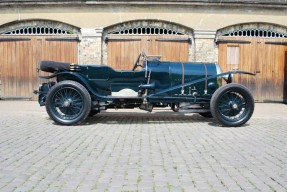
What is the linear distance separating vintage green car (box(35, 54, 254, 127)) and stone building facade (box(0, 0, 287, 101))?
560 centimetres

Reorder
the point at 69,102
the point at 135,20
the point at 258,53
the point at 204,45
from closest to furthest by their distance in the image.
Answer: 1. the point at 69,102
2. the point at 135,20
3. the point at 204,45
4. the point at 258,53

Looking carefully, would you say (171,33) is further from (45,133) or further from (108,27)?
(45,133)

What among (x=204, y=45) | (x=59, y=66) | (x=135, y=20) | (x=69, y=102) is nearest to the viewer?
(x=69, y=102)

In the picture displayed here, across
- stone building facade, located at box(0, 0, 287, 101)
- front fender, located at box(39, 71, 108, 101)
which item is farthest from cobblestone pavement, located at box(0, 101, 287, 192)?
stone building facade, located at box(0, 0, 287, 101)

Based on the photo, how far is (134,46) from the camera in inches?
531

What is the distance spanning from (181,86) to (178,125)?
32.5 inches

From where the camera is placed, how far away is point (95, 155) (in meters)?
4.92

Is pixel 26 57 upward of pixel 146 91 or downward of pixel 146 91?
upward

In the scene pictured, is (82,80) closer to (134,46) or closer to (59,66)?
(59,66)

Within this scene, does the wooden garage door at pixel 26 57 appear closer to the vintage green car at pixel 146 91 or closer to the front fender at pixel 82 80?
the vintage green car at pixel 146 91

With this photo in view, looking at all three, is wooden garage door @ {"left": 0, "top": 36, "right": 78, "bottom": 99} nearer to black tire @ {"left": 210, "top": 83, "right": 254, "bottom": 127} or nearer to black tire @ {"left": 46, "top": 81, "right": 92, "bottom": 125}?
black tire @ {"left": 46, "top": 81, "right": 92, "bottom": 125}

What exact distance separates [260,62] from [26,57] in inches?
336

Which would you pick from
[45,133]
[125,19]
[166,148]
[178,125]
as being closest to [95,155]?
[166,148]

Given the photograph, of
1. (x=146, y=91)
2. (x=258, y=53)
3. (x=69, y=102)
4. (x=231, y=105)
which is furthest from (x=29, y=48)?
(x=231, y=105)
